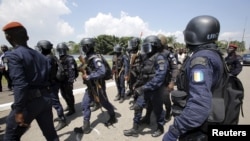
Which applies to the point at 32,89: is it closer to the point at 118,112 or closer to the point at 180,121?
the point at 180,121

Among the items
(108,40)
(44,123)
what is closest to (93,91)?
(44,123)

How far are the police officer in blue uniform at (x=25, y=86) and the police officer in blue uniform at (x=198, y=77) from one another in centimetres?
177

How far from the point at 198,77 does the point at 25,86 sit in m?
1.97

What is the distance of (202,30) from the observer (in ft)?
5.71

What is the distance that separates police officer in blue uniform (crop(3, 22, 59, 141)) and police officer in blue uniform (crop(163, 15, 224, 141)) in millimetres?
1768

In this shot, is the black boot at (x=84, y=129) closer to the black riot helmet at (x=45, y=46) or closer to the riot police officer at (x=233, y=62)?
the black riot helmet at (x=45, y=46)

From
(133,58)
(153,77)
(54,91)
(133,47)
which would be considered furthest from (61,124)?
(133,47)

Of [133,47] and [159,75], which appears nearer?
[159,75]

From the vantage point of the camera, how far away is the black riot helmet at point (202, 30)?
1.74m

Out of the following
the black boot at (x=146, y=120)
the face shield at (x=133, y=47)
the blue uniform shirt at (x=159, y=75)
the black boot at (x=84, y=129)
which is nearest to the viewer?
the blue uniform shirt at (x=159, y=75)

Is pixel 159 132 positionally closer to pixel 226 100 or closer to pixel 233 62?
pixel 226 100

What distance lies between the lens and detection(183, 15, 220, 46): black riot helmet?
1739 mm

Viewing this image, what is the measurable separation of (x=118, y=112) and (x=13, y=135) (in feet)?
11.3

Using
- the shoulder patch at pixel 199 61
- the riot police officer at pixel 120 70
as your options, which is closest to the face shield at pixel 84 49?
the riot police officer at pixel 120 70
